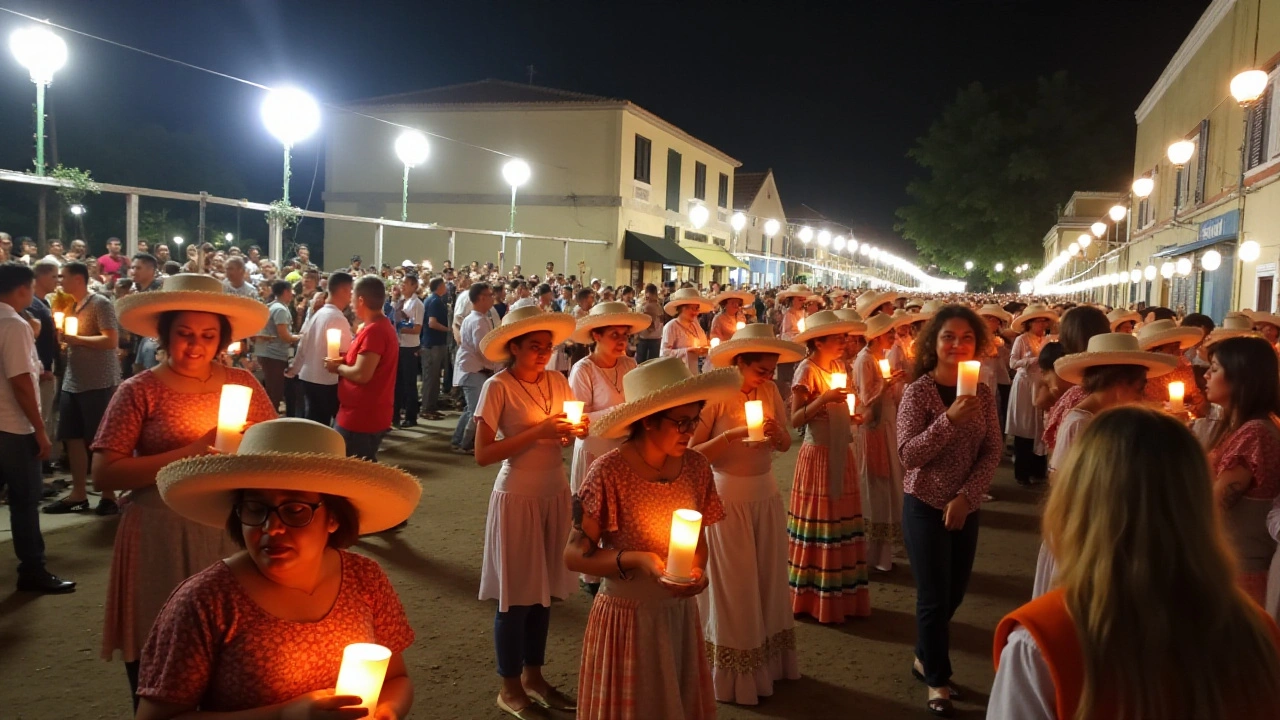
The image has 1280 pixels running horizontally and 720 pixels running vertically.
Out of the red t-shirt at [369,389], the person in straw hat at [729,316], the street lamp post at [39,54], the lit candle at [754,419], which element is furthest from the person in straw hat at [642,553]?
the person in straw hat at [729,316]

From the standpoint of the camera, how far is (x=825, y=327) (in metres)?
6.05

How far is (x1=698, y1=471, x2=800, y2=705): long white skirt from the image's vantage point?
4.65 metres

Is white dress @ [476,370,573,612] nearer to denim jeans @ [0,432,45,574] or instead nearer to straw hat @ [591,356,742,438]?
straw hat @ [591,356,742,438]

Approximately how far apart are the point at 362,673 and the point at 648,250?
31.3 meters

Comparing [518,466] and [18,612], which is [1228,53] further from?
[18,612]

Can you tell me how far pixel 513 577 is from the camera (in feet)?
14.2

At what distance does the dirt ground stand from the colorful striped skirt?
0.49 ft

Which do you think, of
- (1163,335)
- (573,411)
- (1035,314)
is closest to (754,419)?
(573,411)

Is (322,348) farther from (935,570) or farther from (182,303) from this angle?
(935,570)

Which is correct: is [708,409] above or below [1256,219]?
below

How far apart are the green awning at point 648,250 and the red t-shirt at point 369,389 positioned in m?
25.6

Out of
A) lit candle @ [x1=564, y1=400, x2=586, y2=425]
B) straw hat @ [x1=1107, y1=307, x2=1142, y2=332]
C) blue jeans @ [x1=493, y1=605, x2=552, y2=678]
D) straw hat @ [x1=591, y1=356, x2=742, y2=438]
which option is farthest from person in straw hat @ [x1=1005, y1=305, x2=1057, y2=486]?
straw hat @ [x1=591, y1=356, x2=742, y2=438]

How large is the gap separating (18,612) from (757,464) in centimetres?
468

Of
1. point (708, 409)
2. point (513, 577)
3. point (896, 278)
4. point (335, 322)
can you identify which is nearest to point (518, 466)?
point (513, 577)
